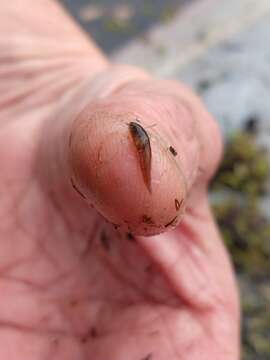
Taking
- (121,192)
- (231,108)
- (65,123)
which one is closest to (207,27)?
(231,108)

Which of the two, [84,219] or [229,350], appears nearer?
[229,350]

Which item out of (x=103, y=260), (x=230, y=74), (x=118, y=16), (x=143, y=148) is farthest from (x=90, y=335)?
(x=118, y=16)

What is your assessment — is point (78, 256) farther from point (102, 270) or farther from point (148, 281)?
point (148, 281)

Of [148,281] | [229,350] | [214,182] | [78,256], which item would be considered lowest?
[214,182]

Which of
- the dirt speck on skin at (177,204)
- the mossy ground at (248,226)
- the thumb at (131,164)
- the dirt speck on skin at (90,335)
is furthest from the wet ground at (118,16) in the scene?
the dirt speck on skin at (177,204)

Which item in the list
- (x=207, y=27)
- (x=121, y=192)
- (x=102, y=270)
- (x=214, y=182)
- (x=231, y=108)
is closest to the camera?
(x=121, y=192)

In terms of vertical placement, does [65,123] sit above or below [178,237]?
above

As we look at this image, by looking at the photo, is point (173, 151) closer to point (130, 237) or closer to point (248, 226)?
point (130, 237)

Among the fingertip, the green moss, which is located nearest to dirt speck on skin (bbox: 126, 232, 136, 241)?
the fingertip

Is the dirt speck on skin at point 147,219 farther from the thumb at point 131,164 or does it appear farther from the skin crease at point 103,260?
the skin crease at point 103,260
